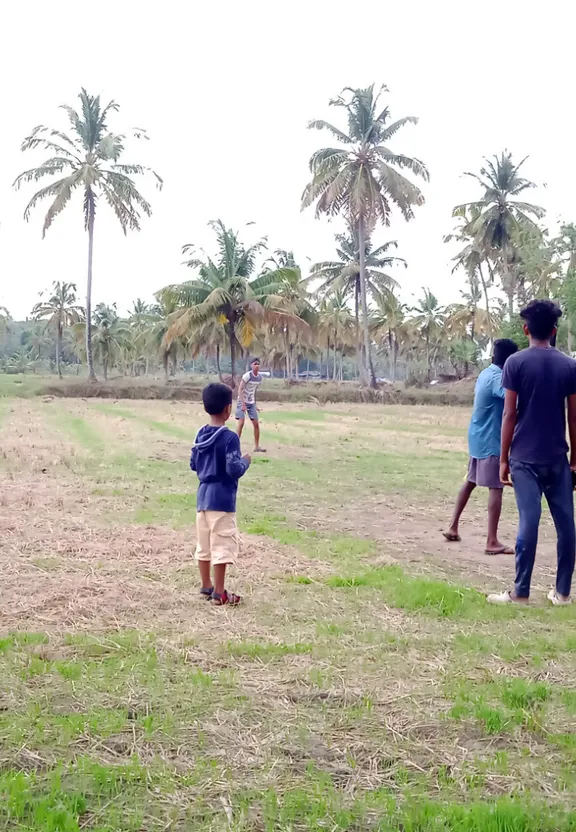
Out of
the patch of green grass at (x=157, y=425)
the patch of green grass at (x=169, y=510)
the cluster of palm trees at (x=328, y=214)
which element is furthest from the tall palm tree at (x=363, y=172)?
the patch of green grass at (x=169, y=510)

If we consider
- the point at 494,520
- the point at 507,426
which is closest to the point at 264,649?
the point at 507,426

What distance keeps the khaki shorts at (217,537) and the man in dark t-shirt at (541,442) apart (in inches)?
65.8

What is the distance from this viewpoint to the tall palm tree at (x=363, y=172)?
3669 cm

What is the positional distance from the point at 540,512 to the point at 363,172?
1347 inches

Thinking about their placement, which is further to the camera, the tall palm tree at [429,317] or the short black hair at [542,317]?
the tall palm tree at [429,317]

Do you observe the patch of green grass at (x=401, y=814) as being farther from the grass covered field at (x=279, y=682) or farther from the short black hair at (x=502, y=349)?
the short black hair at (x=502, y=349)

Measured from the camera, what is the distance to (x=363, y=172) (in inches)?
1443

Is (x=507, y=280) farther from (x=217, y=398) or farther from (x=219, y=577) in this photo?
(x=219, y=577)

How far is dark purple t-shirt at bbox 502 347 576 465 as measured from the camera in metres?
4.77

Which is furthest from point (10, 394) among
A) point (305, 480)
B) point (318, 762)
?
point (318, 762)

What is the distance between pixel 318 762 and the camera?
2760 millimetres

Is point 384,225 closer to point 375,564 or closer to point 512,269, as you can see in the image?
point 512,269

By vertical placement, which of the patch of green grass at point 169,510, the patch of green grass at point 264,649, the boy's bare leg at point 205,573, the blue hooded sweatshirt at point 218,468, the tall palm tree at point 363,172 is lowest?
the patch of green grass at point 264,649

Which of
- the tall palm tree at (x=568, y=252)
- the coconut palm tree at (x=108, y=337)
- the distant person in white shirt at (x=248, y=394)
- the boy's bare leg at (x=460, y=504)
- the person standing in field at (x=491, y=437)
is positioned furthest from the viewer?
the coconut palm tree at (x=108, y=337)
